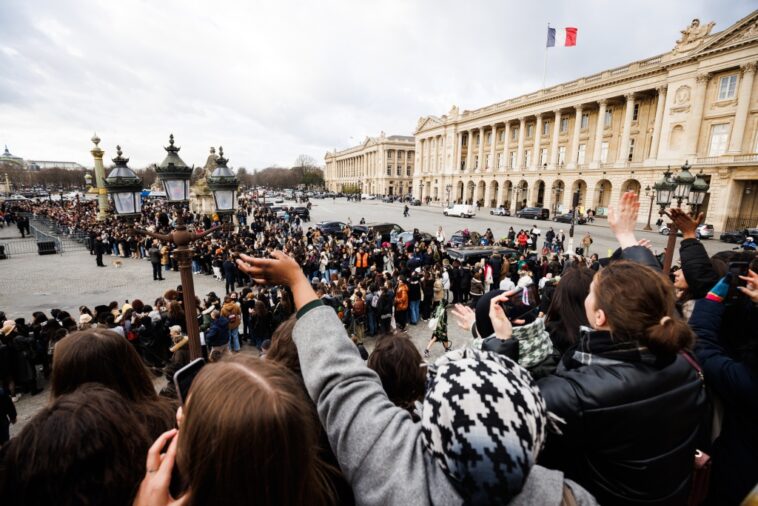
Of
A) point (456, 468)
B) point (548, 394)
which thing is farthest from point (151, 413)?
point (548, 394)

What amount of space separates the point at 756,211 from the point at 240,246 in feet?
141

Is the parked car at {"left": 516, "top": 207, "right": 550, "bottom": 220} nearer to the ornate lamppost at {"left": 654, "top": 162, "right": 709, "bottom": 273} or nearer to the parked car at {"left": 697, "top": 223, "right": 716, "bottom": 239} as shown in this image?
the parked car at {"left": 697, "top": 223, "right": 716, "bottom": 239}

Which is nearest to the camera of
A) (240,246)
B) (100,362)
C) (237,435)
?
(237,435)

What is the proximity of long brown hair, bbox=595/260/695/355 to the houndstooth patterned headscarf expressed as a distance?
781 millimetres

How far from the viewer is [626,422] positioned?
1.38m

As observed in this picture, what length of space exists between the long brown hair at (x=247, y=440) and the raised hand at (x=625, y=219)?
298cm

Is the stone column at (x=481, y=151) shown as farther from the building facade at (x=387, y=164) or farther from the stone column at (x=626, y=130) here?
the building facade at (x=387, y=164)

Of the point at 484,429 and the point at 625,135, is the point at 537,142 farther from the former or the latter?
the point at 484,429

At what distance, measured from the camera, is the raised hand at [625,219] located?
290 centimetres

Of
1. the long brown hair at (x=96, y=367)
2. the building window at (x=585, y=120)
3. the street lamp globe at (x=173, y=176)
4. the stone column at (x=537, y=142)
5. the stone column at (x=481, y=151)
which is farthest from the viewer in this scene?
the stone column at (x=481, y=151)

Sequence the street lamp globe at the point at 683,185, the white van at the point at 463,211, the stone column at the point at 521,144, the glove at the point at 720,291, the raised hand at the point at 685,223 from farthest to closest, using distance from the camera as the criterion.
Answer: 1. the stone column at the point at 521,144
2. the white van at the point at 463,211
3. the street lamp globe at the point at 683,185
4. the raised hand at the point at 685,223
5. the glove at the point at 720,291

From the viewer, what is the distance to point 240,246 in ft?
54.9

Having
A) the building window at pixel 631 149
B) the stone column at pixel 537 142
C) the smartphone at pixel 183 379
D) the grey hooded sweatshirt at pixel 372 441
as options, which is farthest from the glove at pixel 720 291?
the stone column at pixel 537 142

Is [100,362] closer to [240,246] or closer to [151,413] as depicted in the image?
[151,413]
